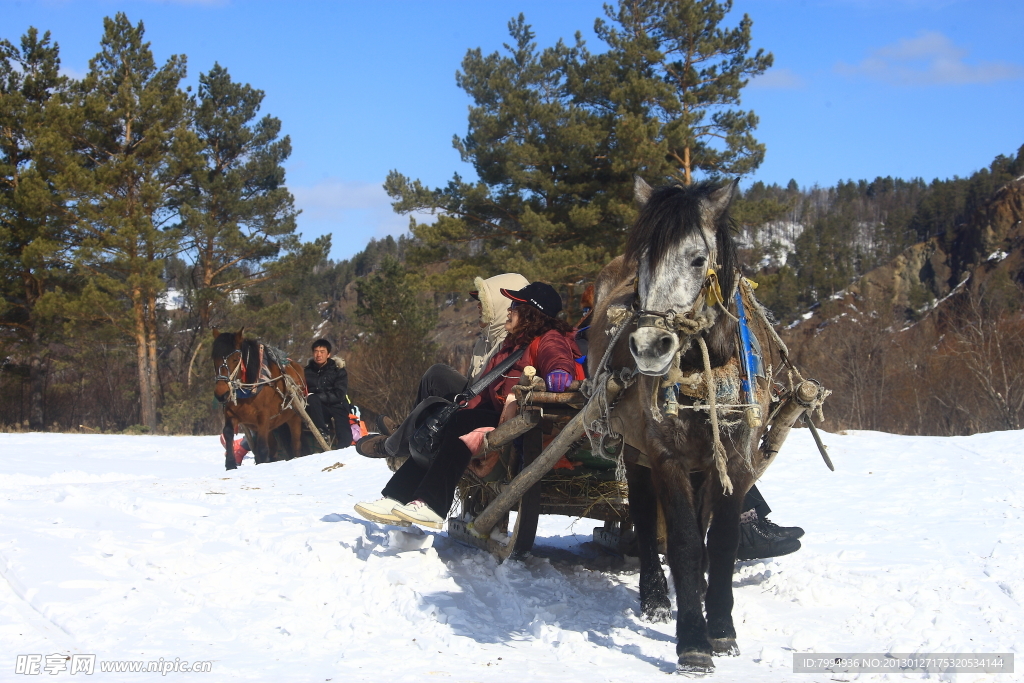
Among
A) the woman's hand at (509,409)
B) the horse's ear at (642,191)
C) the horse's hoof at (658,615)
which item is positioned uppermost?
the horse's ear at (642,191)

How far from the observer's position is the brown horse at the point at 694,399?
3.77 m

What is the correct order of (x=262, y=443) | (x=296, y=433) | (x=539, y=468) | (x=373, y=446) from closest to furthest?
(x=539, y=468) < (x=373, y=446) < (x=262, y=443) < (x=296, y=433)

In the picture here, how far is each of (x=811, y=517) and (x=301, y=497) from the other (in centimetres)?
462

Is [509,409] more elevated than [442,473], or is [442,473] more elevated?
[509,409]

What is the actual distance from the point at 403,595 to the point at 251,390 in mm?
7737

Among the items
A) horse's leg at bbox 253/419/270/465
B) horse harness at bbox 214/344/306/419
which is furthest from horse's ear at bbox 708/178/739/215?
horse's leg at bbox 253/419/270/465

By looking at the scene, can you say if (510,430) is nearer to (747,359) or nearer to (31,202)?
(747,359)

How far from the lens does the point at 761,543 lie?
557 centimetres

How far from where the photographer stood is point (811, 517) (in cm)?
773

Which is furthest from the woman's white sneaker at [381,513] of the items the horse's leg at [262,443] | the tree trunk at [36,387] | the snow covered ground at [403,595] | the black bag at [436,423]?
the tree trunk at [36,387]

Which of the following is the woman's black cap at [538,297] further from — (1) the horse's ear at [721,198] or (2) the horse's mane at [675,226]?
(1) the horse's ear at [721,198]

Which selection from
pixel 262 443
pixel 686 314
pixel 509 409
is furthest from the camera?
pixel 262 443

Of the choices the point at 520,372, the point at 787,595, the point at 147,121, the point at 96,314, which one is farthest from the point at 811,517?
the point at 147,121

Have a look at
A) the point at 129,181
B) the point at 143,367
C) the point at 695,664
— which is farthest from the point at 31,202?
the point at 695,664
